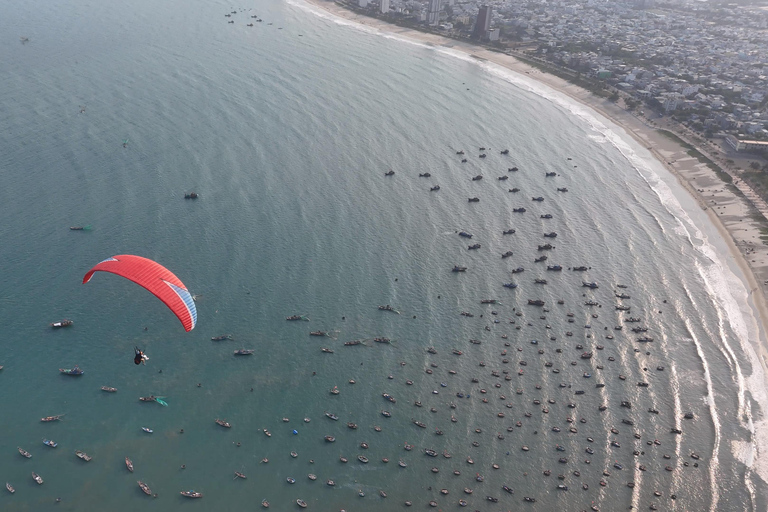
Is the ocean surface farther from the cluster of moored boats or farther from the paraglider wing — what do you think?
the paraglider wing

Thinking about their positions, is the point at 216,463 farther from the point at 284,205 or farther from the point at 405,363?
the point at 284,205

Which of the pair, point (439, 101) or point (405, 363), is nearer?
point (405, 363)

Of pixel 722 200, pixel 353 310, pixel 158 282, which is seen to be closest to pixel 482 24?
pixel 722 200

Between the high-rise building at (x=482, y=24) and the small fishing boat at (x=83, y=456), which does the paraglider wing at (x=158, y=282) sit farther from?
the high-rise building at (x=482, y=24)

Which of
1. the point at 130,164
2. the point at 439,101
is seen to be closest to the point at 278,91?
the point at 439,101

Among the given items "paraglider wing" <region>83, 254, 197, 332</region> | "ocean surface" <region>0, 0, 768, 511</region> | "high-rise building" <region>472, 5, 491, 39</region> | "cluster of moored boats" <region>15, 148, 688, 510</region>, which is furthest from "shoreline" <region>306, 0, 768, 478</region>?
"paraglider wing" <region>83, 254, 197, 332</region>

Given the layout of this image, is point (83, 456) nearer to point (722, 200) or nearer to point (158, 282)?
point (158, 282)
